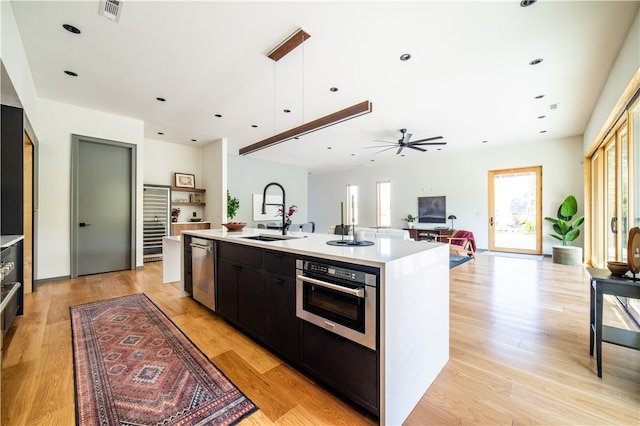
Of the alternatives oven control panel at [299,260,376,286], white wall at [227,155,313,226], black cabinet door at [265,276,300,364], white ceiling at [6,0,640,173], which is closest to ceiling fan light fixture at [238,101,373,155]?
white ceiling at [6,0,640,173]

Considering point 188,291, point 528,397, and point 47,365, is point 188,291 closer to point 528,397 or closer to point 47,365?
point 47,365

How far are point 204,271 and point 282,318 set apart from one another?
1503 mm

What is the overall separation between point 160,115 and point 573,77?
21.2ft

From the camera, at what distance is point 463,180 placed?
788cm

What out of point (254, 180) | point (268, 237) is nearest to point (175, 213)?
point (254, 180)

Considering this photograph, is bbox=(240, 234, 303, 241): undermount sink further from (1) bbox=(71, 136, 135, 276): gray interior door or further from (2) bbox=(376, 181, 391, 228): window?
(2) bbox=(376, 181, 391, 228): window

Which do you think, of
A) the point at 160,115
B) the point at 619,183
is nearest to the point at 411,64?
the point at 619,183

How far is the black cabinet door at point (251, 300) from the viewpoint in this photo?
6.99ft

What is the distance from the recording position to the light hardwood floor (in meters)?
1.47

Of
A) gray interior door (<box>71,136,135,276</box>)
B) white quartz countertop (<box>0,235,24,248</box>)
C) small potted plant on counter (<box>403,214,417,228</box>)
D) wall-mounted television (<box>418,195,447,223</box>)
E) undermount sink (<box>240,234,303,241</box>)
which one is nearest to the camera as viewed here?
white quartz countertop (<box>0,235,24,248</box>)

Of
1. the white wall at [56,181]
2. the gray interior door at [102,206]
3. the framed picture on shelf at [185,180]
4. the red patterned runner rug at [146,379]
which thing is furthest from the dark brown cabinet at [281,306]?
the framed picture on shelf at [185,180]

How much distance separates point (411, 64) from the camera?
10.1 ft

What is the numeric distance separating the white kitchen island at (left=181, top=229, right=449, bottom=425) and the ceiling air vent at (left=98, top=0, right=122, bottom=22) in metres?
2.51

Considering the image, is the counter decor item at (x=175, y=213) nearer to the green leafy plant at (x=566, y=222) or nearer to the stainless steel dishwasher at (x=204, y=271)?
the stainless steel dishwasher at (x=204, y=271)
